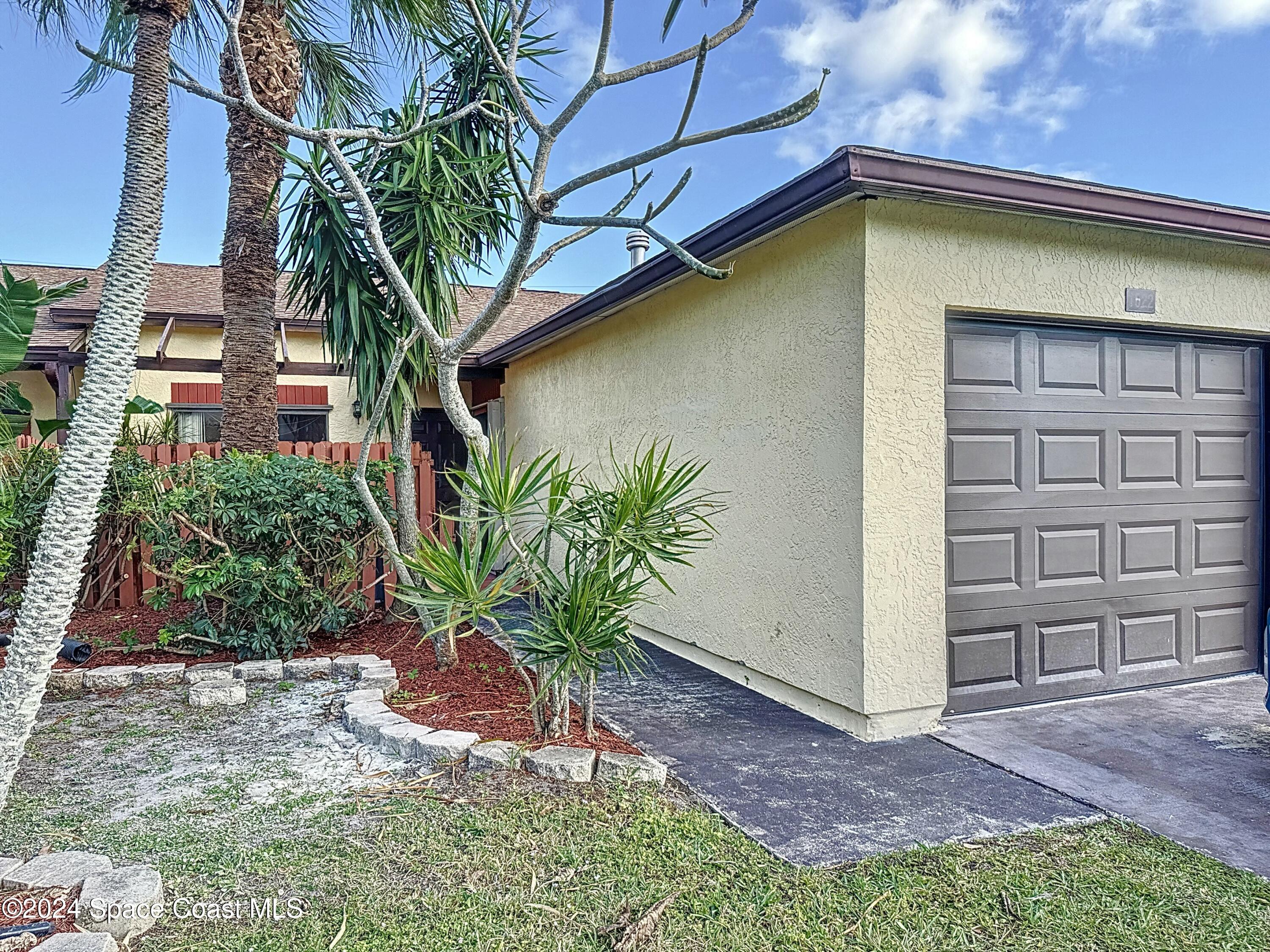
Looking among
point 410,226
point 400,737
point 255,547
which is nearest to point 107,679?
point 255,547

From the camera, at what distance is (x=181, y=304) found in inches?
435

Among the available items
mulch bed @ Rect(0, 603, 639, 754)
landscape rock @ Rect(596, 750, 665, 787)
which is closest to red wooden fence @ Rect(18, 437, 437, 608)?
mulch bed @ Rect(0, 603, 639, 754)

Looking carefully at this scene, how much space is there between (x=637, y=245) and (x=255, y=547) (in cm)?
825

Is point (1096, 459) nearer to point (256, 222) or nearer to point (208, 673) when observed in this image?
point (208, 673)

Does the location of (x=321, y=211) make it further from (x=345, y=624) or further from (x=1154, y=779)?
(x=1154, y=779)

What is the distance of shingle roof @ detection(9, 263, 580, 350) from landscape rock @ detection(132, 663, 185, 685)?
12.6 feet

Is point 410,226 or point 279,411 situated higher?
point 410,226

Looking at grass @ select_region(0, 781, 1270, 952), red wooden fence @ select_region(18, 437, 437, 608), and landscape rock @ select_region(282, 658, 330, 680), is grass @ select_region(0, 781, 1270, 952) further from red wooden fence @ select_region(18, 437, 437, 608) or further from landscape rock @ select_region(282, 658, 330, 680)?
red wooden fence @ select_region(18, 437, 437, 608)

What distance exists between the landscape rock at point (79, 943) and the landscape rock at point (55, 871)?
14.3 inches

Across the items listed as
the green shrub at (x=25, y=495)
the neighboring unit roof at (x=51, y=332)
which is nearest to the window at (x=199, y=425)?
the neighboring unit roof at (x=51, y=332)

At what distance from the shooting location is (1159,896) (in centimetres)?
259

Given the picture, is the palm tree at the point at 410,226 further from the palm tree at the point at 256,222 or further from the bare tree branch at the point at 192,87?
the bare tree branch at the point at 192,87

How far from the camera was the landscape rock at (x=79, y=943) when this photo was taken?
2172 mm

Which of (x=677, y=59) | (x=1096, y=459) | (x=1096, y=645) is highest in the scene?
(x=677, y=59)
